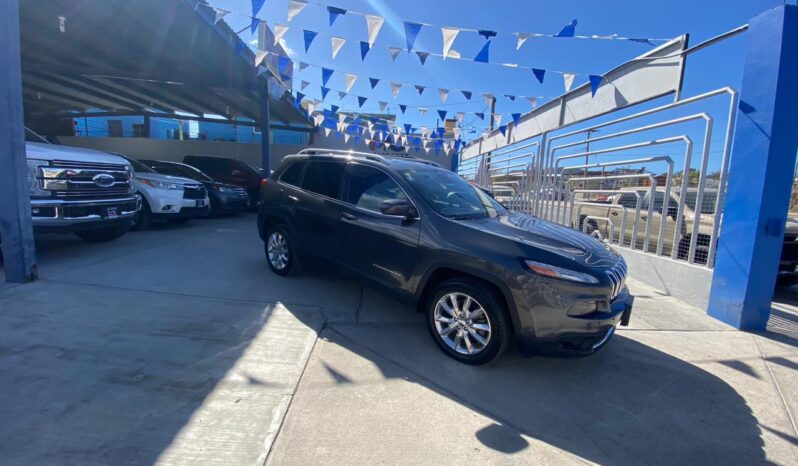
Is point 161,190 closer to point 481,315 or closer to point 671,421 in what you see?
point 481,315

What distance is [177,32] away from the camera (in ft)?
30.4

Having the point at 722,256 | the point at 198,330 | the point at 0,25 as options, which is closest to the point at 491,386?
the point at 198,330

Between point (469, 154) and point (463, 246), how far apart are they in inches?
674

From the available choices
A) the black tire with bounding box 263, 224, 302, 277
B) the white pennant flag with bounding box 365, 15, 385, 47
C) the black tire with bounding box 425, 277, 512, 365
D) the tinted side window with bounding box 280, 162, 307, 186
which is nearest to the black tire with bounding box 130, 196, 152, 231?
the black tire with bounding box 263, 224, 302, 277

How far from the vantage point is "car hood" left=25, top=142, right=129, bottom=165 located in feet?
16.4

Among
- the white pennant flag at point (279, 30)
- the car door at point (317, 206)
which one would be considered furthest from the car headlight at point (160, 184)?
the car door at point (317, 206)

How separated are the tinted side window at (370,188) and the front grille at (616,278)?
189 cm

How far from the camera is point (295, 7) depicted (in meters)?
6.02

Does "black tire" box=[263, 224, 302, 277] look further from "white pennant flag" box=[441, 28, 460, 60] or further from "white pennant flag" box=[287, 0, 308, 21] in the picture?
"white pennant flag" box=[441, 28, 460, 60]

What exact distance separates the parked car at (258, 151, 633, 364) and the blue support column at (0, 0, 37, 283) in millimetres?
2967

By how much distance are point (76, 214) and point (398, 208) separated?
485 cm

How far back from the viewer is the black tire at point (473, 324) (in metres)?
3.01

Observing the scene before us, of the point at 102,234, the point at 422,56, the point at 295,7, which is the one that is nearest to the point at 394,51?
the point at 422,56

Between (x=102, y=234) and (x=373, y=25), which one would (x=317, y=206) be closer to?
(x=373, y=25)
